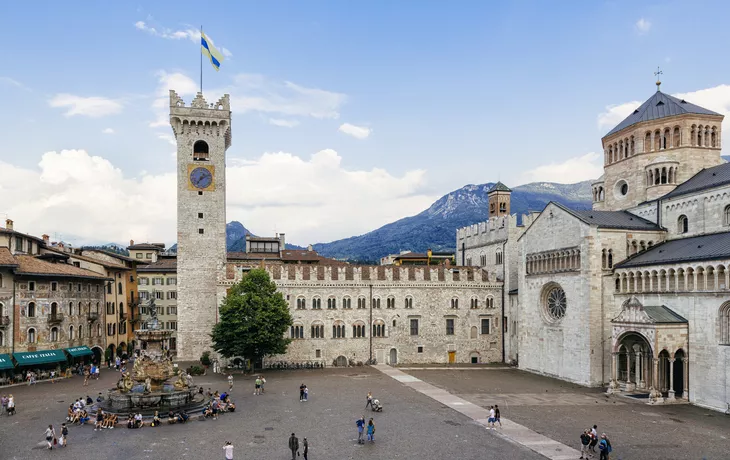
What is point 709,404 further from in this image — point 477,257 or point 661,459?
point 477,257

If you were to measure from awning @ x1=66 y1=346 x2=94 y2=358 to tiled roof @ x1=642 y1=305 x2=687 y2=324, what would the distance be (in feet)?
184

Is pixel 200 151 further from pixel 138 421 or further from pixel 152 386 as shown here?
pixel 138 421

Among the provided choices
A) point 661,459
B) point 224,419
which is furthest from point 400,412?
point 661,459

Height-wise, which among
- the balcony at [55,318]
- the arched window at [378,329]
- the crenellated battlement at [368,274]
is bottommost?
the arched window at [378,329]

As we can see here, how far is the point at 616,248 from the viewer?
52094mm

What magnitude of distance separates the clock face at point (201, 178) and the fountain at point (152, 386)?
29.0 metres

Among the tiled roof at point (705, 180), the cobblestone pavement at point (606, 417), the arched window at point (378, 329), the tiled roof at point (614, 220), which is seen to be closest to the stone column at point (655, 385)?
the cobblestone pavement at point (606, 417)

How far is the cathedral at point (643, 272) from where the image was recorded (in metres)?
42.8

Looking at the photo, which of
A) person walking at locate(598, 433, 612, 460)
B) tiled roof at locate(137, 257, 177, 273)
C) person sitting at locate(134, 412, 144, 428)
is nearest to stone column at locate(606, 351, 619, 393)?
person walking at locate(598, 433, 612, 460)

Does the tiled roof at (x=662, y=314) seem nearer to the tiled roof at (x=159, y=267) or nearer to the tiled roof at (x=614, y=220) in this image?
the tiled roof at (x=614, y=220)

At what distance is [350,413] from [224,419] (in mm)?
8744

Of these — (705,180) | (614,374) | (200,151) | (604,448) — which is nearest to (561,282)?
(614,374)

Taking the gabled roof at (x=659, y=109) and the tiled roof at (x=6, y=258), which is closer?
the tiled roof at (x=6, y=258)

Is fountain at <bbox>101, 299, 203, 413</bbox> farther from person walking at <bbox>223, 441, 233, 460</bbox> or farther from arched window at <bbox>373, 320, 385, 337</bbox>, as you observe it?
arched window at <bbox>373, 320, 385, 337</bbox>
